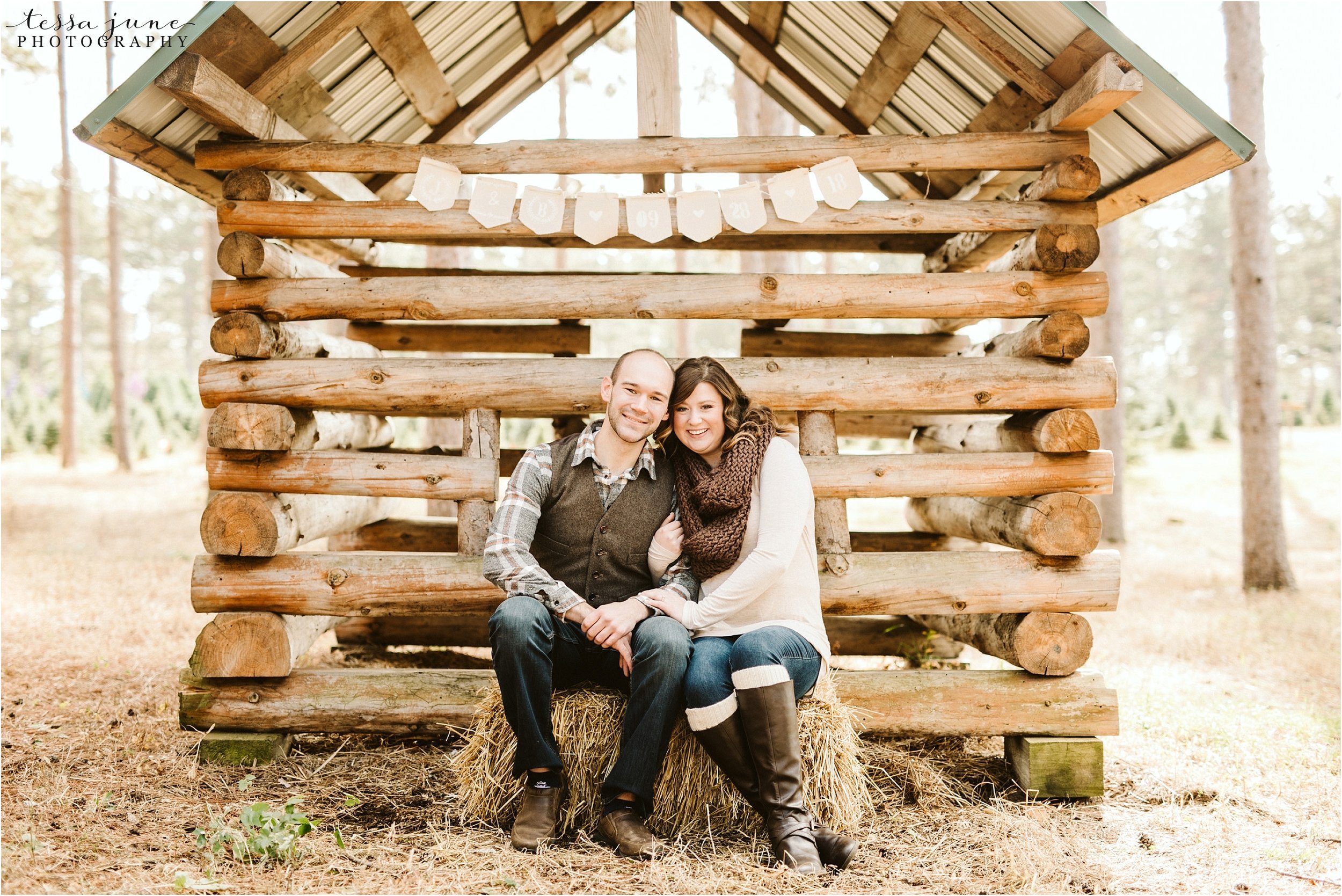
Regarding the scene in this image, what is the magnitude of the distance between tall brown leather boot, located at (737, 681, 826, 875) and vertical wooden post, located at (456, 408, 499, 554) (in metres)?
1.72

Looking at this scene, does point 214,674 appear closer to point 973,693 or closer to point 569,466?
point 569,466

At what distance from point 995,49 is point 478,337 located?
12.0 ft

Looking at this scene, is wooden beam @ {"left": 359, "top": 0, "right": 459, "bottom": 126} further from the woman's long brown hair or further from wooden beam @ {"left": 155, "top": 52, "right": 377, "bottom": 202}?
the woman's long brown hair

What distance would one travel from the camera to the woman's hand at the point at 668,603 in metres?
3.47

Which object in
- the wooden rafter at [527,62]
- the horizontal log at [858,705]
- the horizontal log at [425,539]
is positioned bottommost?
the horizontal log at [858,705]

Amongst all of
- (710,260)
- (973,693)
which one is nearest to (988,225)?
(973,693)

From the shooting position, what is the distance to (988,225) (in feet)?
14.6

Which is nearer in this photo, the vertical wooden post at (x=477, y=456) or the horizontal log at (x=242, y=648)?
the horizontal log at (x=242, y=648)

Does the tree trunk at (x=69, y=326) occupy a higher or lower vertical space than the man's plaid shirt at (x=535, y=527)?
higher

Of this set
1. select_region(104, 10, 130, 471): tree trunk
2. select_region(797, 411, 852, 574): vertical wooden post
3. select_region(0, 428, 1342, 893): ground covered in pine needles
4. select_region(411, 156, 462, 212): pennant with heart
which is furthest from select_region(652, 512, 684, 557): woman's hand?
select_region(104, 10, 130, 471): tree trunk

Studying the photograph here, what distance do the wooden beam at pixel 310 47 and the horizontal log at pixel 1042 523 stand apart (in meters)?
4.25

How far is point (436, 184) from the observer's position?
4.36m

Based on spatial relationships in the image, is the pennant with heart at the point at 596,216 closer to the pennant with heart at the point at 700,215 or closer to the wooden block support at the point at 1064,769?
the pennant with heart at the point at 700,215

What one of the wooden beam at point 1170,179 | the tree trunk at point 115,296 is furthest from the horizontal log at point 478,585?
the tree trunk at point 115,296
